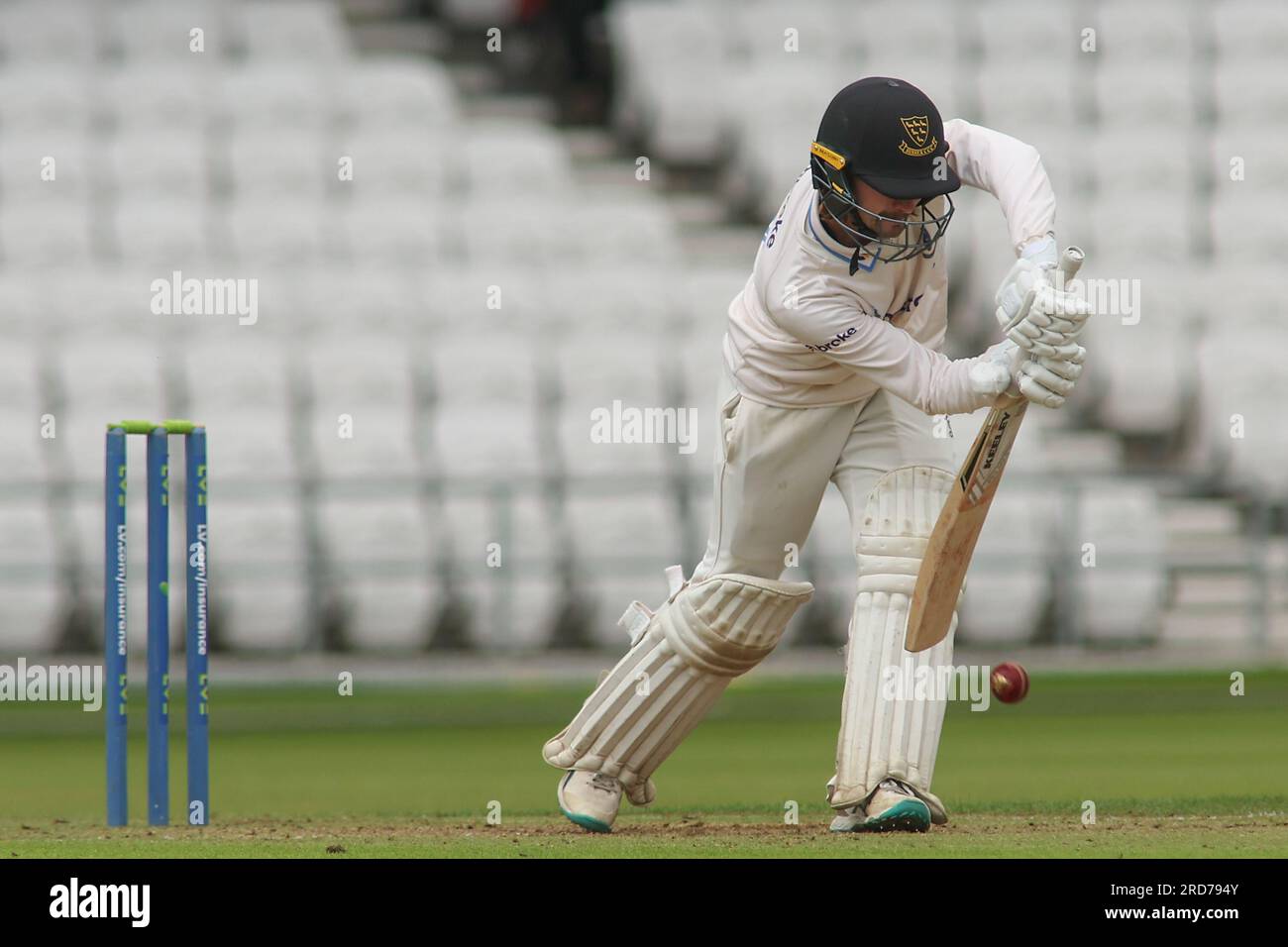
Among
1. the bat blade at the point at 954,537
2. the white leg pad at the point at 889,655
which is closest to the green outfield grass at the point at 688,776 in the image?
the white leg pad at the point at 889,655

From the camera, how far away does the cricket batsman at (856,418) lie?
138 inches

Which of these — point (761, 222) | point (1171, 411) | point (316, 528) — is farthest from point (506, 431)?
point (1171, 411)

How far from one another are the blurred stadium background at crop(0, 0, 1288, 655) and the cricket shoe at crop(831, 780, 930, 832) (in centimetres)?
360

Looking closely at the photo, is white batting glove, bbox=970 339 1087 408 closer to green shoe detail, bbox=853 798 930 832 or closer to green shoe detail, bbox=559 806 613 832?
green shoe detail, bbox=853 798 930 832

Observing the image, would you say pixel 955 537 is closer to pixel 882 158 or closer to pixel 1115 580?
pixel 882 158

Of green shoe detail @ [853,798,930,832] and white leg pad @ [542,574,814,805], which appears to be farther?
white leg pad @ [542,574,814,805]

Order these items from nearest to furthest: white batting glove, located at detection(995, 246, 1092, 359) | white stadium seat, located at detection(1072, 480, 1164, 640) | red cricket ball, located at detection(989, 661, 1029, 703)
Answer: white batting glove, located at detection(995, 246, 1092, 359), red cricket ball, located at detection(989, 661, 1029, 703), white stadium seat, located at detection(1072, 480, 1164, 640)

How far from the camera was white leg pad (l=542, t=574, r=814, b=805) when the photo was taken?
3.83 m

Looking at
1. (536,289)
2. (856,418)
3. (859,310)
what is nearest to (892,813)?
(856,418)

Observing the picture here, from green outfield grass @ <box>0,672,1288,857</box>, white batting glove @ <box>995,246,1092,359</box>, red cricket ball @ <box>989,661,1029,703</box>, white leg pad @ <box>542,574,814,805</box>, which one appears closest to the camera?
white batting glove @ <box>995,246,1092,359</box>

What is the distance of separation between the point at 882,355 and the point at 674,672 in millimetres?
796

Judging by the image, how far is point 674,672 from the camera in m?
3.89

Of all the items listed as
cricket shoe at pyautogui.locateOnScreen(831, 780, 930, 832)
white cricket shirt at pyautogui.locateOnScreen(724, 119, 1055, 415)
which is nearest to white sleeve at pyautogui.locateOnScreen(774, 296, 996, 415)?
white cricket shirt at pyautogui.locateOnScreen(724, 119, 1055, 415)
